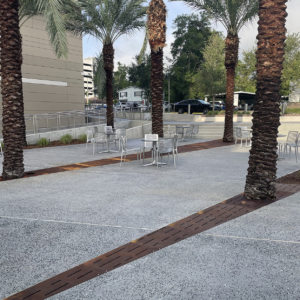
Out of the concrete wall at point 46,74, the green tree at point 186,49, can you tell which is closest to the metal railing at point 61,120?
→ the concrete wall at point 46,74

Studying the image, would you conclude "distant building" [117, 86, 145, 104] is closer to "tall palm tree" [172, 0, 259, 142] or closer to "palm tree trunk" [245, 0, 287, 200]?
"tall palm tree" [172, 0, 259, 142]

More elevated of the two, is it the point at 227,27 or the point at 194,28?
the point at 194,28

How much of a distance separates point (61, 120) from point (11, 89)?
10111 mm

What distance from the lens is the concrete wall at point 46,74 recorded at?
22234 millimetres

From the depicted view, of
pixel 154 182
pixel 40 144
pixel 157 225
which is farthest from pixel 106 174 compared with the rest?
pixel 40 144

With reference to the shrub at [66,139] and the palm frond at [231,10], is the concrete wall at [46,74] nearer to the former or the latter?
the shrub at [66,139]

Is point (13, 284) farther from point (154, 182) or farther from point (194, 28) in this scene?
point (194, 28)

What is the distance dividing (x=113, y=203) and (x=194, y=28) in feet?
160

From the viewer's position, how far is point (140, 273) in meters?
3.41

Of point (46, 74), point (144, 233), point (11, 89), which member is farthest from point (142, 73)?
point (144, 233)

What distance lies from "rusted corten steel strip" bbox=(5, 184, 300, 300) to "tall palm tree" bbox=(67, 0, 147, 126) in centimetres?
1320

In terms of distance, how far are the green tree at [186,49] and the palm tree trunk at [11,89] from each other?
1551 inches

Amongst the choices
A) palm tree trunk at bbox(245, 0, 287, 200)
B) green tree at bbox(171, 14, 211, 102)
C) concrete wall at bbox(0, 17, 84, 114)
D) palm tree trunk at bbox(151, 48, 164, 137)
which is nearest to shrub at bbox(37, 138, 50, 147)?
palm tree trunk at bbox(151, 48, 164, 137)

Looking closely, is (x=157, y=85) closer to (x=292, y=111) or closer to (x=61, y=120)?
(x=61, y=120)
